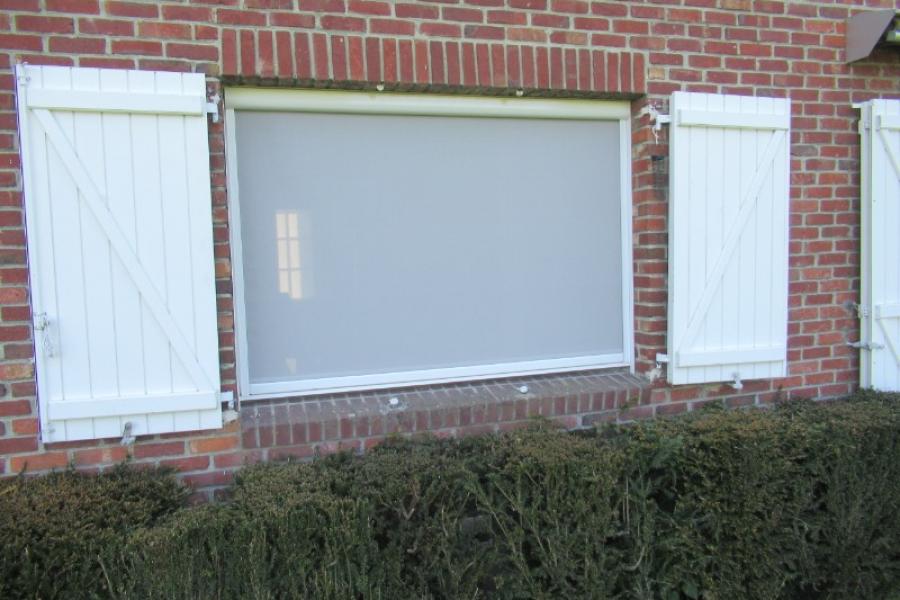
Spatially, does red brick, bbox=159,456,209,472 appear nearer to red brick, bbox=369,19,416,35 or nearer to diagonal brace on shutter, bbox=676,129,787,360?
red brick, bbox=369,19,416,35

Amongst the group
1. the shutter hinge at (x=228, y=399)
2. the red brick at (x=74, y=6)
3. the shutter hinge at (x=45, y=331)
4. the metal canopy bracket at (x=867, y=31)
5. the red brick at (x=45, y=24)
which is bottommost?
the shutter hinge at (x=228, y=399)

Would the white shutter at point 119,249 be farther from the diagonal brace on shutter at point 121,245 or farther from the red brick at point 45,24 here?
the red brick at point 45,24

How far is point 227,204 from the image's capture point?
2.83m

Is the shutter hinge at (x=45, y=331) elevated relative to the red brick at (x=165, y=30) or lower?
lower

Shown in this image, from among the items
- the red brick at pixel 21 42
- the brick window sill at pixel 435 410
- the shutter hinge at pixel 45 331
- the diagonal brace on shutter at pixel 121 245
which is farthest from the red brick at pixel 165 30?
the brick window sill at pixel 435 410

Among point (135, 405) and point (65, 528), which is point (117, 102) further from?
point (65, 528)

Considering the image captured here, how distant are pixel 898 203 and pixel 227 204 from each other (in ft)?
12.2

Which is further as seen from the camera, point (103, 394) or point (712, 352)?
point (712, 352)

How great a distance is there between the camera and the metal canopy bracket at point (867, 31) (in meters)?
3.45

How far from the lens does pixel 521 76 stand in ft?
10.1

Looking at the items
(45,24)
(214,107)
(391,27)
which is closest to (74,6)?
(45,24)

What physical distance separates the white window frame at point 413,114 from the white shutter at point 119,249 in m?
0.23

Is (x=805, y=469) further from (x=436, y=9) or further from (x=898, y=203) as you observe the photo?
(x=436, y=9)

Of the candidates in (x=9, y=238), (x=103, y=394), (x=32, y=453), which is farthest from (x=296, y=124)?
(x=32, y=453)
